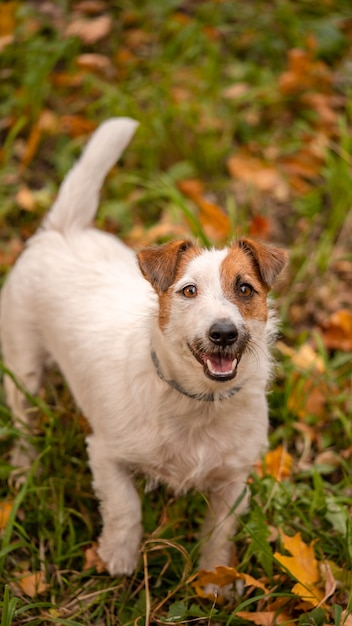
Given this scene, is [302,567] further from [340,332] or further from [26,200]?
[26,200]

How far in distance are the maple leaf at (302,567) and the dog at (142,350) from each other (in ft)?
0.86

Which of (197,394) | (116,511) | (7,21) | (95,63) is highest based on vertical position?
(7,21)

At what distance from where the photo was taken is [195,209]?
4926 millimetres

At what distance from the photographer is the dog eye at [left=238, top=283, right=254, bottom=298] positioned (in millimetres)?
2658

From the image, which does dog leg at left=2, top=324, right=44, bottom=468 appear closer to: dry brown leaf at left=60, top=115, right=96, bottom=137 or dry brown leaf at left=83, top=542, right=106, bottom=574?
dry brown leaf at left=83, top=542, right=106, bottom=574

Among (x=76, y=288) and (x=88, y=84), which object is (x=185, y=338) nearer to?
(x=76, y=288)

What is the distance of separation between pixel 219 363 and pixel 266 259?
48cm

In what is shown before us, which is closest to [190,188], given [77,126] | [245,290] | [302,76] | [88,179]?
[77,126]

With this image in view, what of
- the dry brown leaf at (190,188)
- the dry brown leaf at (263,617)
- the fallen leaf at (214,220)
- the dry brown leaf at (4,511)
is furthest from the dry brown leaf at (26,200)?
the dry brown leaf at (263,617)

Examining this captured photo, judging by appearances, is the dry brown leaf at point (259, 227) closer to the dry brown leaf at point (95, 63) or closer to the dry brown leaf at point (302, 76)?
the dry brown leaf at point (302, 76)

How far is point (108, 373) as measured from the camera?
309 cm

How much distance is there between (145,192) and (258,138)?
1.15 m

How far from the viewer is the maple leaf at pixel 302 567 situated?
9.74ft

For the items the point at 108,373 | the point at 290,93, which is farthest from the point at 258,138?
the point at 108,373
